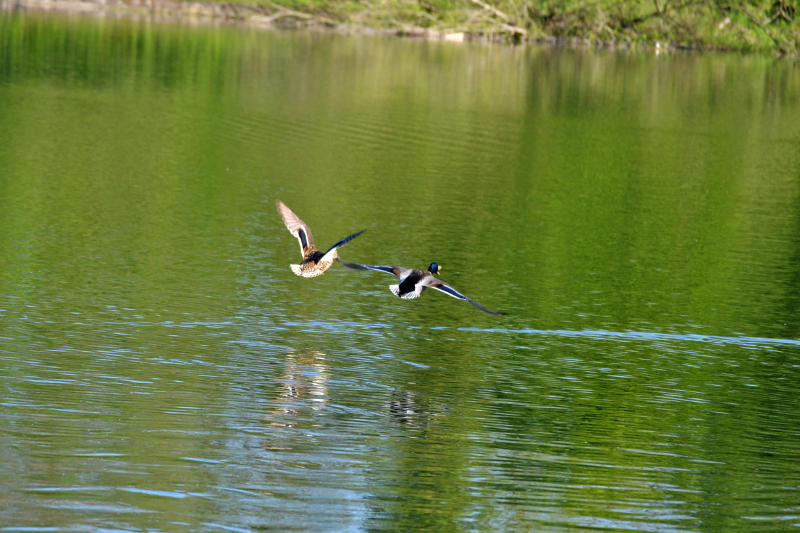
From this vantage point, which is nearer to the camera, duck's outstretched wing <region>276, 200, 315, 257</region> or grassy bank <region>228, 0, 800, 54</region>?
duck's outstretched wing <region>276, 200, 315, 257</region>

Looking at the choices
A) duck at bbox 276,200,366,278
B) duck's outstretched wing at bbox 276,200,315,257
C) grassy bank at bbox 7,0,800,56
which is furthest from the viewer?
grassy bank at bbox 7,0,800,56

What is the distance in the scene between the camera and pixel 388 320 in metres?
17.5

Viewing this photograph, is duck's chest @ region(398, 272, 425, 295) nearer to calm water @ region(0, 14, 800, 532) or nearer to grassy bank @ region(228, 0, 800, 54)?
calm water @ region(0, 14, 800, 532)

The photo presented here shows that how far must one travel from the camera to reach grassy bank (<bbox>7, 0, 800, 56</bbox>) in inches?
2763

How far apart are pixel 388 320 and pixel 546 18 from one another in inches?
2204

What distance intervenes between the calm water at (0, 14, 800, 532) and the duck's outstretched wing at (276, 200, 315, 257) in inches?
56.8

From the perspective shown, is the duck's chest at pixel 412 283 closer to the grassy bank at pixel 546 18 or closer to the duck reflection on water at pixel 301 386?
the duck reflection on water at pixel 301 386

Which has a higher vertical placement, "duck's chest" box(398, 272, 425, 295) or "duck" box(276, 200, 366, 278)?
"duck" box(276, 200, 366, 278)

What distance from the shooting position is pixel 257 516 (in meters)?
9.82

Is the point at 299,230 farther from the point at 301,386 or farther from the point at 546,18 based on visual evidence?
the point at 546,18

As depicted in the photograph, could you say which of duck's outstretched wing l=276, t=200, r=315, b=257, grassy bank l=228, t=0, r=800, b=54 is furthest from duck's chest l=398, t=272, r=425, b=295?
grassy bank l=228, t=0, r=800, b=54

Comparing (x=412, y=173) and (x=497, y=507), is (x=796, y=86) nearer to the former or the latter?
(x=412, y=173)

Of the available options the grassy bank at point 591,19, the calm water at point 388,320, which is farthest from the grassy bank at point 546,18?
the calm water at point 388,320

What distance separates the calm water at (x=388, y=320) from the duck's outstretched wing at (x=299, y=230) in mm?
1442
